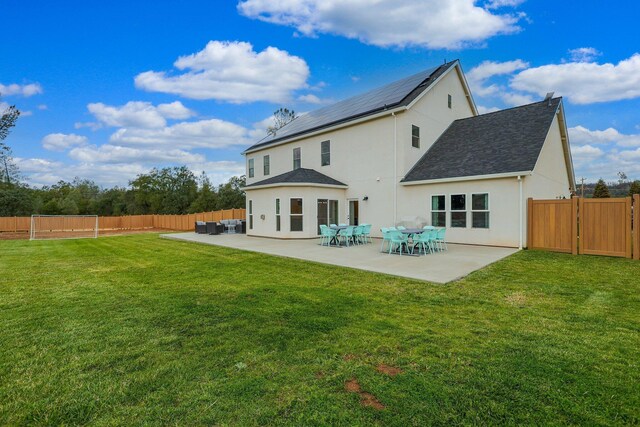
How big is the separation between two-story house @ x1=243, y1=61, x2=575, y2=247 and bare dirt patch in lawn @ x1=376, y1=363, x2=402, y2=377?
11006mm

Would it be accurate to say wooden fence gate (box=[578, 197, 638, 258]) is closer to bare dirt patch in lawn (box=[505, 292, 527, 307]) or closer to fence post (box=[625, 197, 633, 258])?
fence post (box=[625, 197, 633, 258])

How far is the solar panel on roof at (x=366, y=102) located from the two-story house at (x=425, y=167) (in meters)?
0.13

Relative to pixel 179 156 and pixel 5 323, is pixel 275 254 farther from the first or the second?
pixel 179 156

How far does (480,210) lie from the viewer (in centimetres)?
1276

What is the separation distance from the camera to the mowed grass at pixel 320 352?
2.46 m

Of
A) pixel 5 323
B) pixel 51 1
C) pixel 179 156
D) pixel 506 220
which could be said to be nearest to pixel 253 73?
pixel 51 1

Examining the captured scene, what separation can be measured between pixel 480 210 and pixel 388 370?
11.4 metres

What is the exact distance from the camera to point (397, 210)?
15039mm

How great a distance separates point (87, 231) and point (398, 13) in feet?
96.7

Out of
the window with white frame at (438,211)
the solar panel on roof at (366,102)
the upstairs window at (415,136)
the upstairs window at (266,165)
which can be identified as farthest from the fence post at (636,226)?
the upstairs window at (266,165)

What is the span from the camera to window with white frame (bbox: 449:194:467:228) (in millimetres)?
13219

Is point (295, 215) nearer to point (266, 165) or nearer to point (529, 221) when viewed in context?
point (266, 165)

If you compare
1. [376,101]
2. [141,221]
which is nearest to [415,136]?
[376,101]

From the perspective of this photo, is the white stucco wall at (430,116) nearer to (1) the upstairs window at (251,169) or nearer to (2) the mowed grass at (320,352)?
(2) the mowed grass at (320,352)
